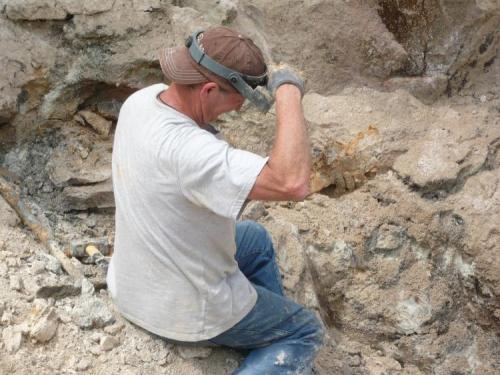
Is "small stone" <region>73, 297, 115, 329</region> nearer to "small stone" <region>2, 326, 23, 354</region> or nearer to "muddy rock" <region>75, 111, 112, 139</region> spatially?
"small stone" <region>2, 326, 23, 354</region>

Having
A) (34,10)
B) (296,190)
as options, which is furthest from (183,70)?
(34,10)

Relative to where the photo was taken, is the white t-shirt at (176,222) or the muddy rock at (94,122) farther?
the muddy rock at (94,122)

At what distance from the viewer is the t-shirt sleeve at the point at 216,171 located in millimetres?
1958

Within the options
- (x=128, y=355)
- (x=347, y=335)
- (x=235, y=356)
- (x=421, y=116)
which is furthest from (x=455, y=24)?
(x=128, y=355)

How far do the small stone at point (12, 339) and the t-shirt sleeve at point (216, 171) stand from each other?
2.66 feet

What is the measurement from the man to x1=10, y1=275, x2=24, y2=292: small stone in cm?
33

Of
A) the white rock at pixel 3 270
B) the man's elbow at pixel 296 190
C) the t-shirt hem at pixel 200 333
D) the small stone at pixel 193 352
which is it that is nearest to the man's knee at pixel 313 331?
the t-shirt hem at pixel 200 333

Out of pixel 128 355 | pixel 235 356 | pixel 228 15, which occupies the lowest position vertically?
pixel 235 356

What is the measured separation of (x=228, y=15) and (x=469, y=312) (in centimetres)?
208

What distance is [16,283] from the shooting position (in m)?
2.43

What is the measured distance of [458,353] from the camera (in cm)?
323

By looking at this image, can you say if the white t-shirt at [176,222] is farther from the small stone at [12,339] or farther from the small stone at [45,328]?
the small stone at [12,339]

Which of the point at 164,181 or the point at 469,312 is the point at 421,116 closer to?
the point at 469,312

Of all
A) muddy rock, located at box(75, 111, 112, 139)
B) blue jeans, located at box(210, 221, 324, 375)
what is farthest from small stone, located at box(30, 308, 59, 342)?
muddy rock, located at box(75, 111, 112, 139)
